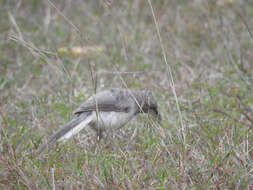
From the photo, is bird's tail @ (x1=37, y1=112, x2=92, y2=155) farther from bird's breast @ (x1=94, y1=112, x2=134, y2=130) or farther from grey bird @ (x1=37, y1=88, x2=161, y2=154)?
bird's breast @ (x1=94, y1=112, x2=134, y2=130)

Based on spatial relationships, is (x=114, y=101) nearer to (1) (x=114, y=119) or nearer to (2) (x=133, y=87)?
(1) (x=114, y=119)

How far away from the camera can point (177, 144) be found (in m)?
3.12

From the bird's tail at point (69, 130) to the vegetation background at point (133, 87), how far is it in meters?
0.08

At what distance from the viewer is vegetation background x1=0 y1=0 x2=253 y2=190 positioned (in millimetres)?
2924

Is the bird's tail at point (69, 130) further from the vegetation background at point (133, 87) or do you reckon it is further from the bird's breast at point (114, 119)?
the bird's breast at point (114, 119)

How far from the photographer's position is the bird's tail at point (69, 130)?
134 inches

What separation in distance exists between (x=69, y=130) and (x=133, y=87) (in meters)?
1.74

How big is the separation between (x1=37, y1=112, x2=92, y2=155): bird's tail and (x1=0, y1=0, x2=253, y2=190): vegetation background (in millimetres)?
85

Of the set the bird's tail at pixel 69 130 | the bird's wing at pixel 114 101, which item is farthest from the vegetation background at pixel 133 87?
→ the bird's wing at pixel 114 101

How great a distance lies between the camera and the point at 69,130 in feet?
11.9

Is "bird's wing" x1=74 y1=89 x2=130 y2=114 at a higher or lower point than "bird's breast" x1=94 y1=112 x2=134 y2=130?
higher

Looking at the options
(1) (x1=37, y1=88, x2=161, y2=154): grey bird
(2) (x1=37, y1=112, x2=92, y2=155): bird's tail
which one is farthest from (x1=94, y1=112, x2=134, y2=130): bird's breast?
(2) (x1=37, y1=112, x2=92, y2=155): bird's tail

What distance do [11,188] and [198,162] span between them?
4.29ft

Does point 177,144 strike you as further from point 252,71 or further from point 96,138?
point 252,71
